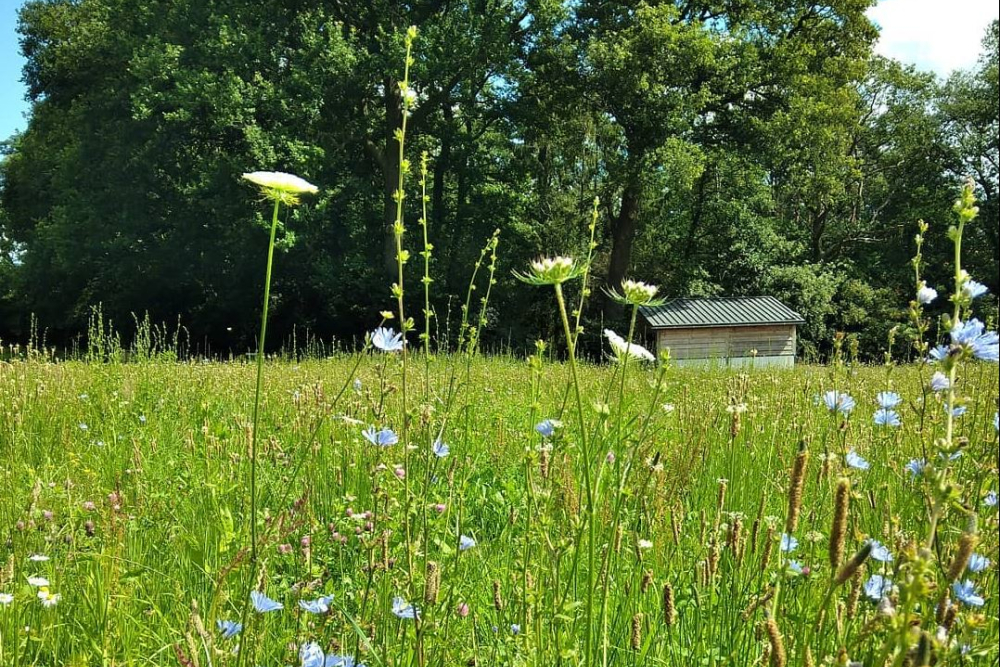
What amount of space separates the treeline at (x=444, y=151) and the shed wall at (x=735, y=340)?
5.19 ft

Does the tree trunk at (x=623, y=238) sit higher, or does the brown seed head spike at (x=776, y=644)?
the tree trunk at (x=623, y=238)

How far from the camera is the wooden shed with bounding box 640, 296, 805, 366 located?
707 inches

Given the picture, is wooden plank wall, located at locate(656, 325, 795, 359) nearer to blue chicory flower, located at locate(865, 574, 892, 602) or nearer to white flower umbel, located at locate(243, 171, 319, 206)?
blue chicory flower, located at locate(865, 574, 892, 602)

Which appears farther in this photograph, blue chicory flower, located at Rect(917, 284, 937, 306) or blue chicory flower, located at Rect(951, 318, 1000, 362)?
blue chicory flower, located at Rect(917, 284, 937, 306)

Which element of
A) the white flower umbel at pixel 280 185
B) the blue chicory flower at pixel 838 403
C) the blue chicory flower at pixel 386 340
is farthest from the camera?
the blue chicory flower at pixel 386 340

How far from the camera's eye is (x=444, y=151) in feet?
69.4

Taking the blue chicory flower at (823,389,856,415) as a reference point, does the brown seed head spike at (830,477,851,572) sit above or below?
below

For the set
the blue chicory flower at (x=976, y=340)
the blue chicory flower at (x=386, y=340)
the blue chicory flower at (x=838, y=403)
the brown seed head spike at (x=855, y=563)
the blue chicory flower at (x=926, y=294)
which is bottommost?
the brown seed head spike at (x=855, y=563)

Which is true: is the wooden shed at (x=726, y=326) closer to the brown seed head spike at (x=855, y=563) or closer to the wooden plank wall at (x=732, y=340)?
the wooden plank wall at (x=732, y=340)

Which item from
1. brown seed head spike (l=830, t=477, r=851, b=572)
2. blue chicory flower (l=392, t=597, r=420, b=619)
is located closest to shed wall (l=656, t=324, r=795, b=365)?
blue chicory flower (l=392, t=597, r=420, b=619)

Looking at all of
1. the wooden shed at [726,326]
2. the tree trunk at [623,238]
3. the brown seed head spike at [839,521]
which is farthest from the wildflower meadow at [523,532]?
the tree trunk at [623,238]

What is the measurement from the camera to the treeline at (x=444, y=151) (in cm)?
1769

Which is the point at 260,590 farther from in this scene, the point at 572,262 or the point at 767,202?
the point at 767,202

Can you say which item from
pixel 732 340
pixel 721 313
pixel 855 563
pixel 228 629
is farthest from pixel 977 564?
pixel 732 340
